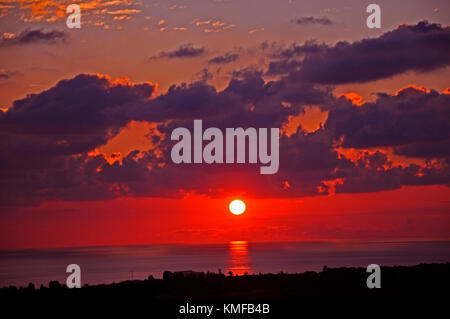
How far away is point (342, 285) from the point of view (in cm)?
5594

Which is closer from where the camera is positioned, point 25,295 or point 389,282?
point 25,295
